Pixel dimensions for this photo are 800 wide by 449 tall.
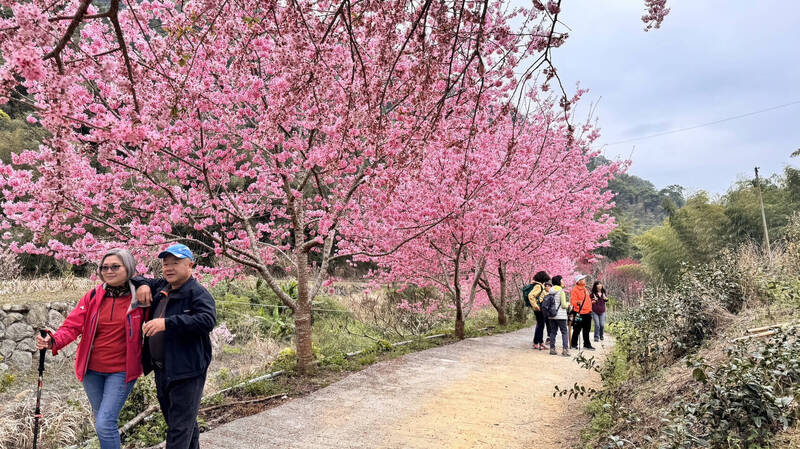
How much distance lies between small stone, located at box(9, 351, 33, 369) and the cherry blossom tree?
2.90 metres

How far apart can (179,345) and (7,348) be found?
21.9 feet

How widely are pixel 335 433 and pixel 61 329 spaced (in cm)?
214

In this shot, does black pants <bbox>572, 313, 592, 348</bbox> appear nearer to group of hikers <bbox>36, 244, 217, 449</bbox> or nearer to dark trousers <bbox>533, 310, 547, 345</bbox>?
dark trousers <bbox>533, 310, 547, 345</bbox>

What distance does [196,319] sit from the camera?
8.85 feet

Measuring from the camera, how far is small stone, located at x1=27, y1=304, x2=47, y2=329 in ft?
25.3

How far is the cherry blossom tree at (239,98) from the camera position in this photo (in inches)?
93.0

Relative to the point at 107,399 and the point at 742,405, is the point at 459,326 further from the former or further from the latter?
the point at 107,399

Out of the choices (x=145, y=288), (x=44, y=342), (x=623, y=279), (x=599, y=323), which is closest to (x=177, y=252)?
(x=145, y=288)

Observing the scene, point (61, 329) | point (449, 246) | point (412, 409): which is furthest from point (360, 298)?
point (61, 329)

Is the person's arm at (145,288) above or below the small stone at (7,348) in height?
above

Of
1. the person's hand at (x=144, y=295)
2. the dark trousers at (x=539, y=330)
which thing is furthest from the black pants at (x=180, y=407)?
the dark trousers at (x=539, y=330)

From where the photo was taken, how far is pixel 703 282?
5918mm

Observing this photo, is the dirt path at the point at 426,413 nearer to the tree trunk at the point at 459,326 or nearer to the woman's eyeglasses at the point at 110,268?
the woman's eyeglasses at the point at 110,268

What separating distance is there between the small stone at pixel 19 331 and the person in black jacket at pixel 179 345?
641 cm
